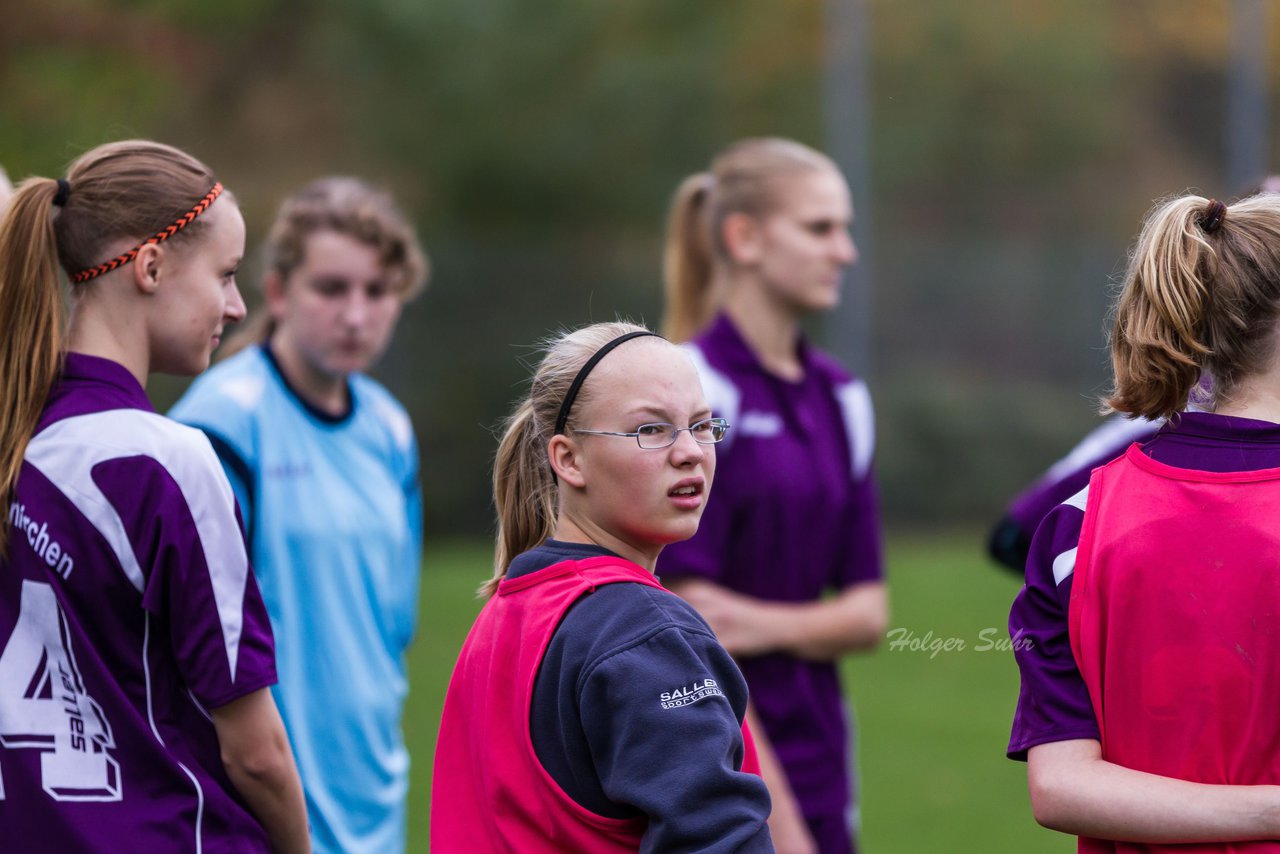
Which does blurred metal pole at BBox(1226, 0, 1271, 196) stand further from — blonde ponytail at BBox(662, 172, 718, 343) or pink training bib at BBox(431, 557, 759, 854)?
pink training bib at BBox(431, 557, 759, 854)

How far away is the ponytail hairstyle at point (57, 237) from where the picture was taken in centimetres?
235

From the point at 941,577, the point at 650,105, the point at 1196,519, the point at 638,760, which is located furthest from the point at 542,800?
the point at 650,105

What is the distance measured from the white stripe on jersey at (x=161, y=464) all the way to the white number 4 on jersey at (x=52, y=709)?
5.9 inches

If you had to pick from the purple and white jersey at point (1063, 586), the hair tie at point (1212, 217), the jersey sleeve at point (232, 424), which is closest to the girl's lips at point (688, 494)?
the purple and white jersey at point (1063, 586)

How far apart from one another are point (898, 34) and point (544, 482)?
2131cm

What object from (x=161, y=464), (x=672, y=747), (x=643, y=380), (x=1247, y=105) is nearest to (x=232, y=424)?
(x=161, y=464)

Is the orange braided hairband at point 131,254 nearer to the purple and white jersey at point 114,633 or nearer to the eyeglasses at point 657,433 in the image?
the purple and white jersey at point 114,633

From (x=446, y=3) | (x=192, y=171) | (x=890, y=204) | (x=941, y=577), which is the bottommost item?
(x=941, y=577)

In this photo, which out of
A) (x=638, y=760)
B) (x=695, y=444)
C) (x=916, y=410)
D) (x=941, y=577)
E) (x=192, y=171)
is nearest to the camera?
(x=638, y=760)

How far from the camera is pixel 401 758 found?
3641 millimetres

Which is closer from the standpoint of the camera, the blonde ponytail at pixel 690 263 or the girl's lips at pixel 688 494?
the girl's lips at pixel 688 494

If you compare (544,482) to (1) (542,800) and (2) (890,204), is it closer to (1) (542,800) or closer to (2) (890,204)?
(1) (542,800)

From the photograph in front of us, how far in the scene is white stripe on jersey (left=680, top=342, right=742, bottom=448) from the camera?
359 cm

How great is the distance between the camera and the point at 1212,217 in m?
2.08
